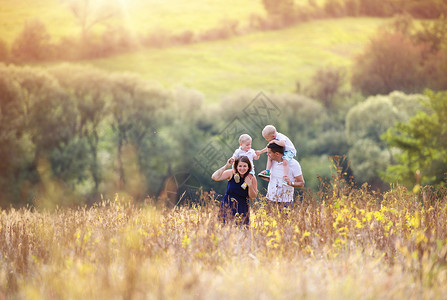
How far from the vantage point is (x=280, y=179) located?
27.2 feet

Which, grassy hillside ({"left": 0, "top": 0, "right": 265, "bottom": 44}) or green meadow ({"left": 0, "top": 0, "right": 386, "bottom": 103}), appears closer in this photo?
grassy hillside ({"left": 0, "top": 0, "right": 265, "bottom": 44})

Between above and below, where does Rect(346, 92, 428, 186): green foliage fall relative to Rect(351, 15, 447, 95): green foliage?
below

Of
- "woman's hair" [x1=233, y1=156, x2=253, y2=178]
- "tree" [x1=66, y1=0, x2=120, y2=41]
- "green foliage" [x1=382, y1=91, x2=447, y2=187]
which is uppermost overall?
"tree" [x1=66, y1=0, x2=120, y2=41]

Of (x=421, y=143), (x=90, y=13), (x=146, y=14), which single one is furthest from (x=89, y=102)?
(x=146, y=14)

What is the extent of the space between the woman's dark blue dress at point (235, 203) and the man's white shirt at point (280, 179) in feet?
2.17

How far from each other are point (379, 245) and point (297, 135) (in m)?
33.4

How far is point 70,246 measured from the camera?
21.8ft

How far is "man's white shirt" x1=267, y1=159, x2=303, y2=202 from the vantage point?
8.25 metres

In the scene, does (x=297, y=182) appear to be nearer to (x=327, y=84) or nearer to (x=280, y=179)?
(x=280, y=179)

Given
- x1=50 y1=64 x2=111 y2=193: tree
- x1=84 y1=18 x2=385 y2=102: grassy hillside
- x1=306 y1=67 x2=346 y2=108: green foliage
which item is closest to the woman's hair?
x1=50 y1=64 x2=111 y2=193: tree

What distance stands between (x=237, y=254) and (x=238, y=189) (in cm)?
164

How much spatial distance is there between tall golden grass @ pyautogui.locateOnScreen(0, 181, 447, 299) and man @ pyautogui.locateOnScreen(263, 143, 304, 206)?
22 centimetres

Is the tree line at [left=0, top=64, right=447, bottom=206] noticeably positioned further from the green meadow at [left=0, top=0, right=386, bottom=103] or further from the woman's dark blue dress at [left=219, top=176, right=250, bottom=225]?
the woman's dark blue dress at [left=219, top=176, right=250, bottom=225]

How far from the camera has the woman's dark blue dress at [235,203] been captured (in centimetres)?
772
